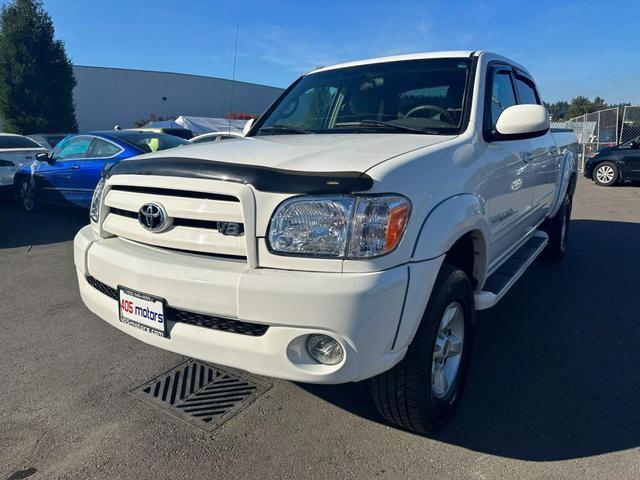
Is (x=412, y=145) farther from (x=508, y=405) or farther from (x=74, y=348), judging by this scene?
(x=74, y=348)

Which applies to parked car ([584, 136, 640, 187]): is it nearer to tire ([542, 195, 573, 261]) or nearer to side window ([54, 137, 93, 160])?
tire ([542, 195, 573, 261])

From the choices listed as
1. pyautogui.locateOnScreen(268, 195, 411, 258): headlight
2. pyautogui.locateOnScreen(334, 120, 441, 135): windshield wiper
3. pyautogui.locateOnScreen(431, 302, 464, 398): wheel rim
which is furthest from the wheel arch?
pyautogui.locateOnScreen(334, 120, 441, 135): windshield wiper

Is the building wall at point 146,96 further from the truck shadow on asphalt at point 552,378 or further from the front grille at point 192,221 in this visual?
the front grille at point 192,221

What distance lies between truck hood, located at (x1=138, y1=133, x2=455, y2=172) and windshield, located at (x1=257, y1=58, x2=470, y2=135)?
0.80 feet

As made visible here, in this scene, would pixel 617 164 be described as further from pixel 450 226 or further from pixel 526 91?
pixel 450 226

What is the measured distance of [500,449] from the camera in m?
2.30

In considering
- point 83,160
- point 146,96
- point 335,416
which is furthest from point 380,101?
point 146,96

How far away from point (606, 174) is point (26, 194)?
46.2ft

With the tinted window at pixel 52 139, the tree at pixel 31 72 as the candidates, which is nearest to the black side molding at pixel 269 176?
the tinted window at pixel 52 139

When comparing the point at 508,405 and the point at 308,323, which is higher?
the point at 308,323

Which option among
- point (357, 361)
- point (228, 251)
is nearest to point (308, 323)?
point (357, 361)

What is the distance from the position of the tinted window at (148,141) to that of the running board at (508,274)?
17.4 ft

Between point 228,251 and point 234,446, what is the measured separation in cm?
99

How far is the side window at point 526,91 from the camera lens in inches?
160
